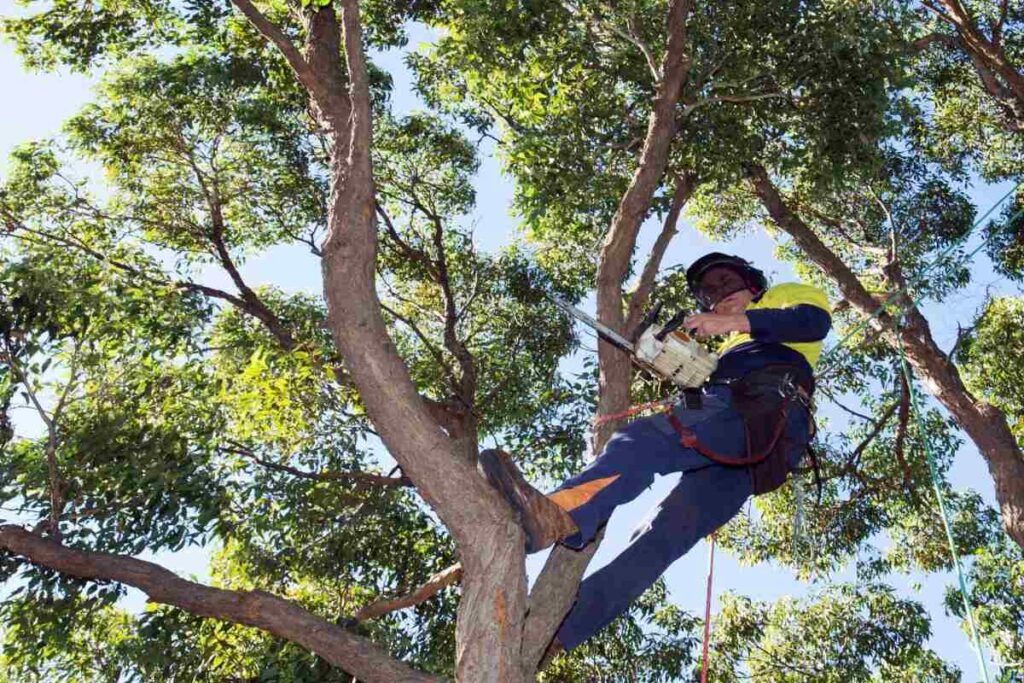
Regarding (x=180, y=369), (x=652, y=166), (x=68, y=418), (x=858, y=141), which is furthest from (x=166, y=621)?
(x=858, y=141)

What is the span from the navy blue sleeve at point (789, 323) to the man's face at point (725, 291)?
0.39 meters

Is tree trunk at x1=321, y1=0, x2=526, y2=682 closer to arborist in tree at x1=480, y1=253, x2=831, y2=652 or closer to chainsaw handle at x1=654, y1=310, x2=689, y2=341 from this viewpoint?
arborist in tree at x1=480, y1=253, x2=831, y2=652

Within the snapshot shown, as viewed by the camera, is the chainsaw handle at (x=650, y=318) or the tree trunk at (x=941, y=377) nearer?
the chainsaw handle at (x=650, y=318)

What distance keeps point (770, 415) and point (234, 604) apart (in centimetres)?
268

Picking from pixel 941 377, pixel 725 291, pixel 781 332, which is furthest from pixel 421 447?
pixel 941 377

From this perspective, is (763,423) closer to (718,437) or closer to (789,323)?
(718,437)

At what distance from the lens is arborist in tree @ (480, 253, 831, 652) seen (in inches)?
151

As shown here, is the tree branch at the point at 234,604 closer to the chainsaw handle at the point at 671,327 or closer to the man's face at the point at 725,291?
the chainsaw handle at the point at 671,327

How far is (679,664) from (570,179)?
548cm

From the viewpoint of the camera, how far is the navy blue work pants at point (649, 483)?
360cm

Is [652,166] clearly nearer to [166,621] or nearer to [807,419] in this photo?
[807,419]

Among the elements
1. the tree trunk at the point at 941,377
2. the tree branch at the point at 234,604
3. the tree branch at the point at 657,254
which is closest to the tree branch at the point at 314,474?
the tree branch at the point at 234,604

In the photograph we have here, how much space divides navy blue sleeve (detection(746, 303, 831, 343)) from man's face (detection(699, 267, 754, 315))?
39 centimetres

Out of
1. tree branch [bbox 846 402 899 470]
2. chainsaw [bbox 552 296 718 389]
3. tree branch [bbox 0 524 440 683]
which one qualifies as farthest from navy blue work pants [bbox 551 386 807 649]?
tree branch [bbox 846 402 899 470]
